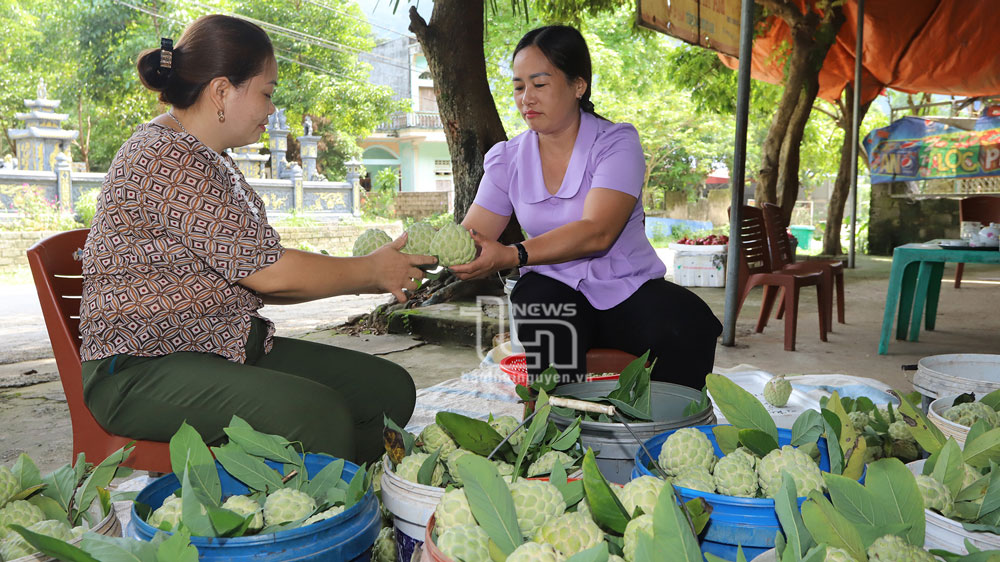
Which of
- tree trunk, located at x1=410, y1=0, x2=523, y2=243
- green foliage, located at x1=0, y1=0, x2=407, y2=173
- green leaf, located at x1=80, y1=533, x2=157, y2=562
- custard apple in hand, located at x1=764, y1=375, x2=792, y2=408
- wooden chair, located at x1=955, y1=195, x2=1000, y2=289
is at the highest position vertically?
green foliage, located at x1=0, y1=0, x2=407, y2=173

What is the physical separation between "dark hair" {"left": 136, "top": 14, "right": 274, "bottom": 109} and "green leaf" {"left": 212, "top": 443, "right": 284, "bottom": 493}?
105cm

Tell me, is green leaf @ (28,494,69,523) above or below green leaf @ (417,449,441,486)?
below

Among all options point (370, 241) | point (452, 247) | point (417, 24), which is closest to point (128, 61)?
point (417, 24)

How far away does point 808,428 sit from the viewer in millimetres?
999

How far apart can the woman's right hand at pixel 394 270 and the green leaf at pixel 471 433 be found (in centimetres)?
81

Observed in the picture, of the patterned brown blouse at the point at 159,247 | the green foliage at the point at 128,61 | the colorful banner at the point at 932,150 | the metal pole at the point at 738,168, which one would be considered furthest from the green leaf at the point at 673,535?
the green foliage at the point at 128,61

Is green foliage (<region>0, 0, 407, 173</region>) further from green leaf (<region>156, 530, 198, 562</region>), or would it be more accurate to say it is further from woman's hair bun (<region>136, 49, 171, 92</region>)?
green leaf (<region>156, 530, 198, 562</region>)

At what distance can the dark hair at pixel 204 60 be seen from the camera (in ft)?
5.38

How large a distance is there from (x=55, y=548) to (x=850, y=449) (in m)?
0.92

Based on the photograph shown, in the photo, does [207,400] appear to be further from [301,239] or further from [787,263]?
[301,239]

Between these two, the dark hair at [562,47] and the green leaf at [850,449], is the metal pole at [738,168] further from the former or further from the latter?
the green leaf at [850,449]

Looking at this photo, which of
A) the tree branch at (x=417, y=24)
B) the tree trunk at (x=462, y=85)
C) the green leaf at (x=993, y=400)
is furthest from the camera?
the tree trunk at (x=462, y=85)

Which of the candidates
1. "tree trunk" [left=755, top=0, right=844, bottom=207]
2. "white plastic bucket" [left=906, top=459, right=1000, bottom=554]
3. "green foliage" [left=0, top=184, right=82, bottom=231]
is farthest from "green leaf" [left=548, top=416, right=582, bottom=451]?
"green foliage" [left=0, top=184, right=82, bottom=231]

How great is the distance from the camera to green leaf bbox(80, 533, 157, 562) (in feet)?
2.23
